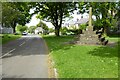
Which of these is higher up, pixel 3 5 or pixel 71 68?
pixel 3 5

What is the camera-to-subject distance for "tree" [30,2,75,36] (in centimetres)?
5516

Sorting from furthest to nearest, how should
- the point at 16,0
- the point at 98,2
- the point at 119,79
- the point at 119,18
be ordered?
1. the point at 119,18
2. the point at 16,0
3. the point at 98,2
4. the point at 119,79

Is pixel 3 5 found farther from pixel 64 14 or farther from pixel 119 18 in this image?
pixel 119 18

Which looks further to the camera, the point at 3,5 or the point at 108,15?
the point at 108,15

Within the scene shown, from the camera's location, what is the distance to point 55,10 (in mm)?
56250

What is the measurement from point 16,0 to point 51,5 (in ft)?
64.8

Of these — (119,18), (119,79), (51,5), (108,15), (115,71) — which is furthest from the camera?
(119,18)

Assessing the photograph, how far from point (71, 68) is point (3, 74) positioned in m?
2.98

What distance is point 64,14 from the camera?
58.5m

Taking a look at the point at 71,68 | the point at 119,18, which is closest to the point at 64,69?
the point at 71,68

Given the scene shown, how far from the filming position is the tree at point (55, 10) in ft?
181

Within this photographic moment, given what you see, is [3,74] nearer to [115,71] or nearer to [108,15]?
[115,71]

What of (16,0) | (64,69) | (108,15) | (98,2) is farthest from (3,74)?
(108,15)

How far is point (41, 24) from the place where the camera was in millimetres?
128875
